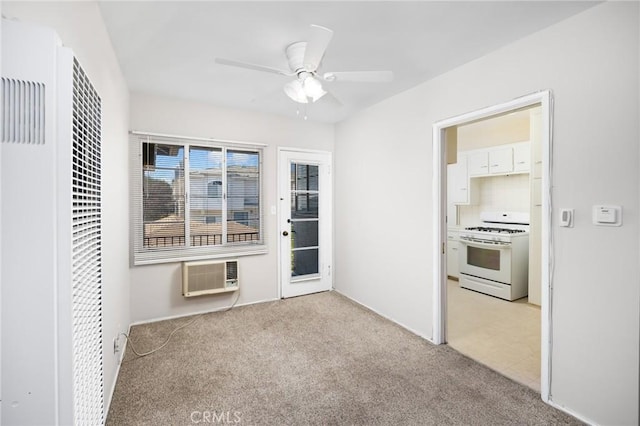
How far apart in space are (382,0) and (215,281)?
316 centimetres

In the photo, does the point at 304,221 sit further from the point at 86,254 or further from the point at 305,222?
the point at 86,254

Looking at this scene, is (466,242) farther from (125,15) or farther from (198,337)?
(125,15)

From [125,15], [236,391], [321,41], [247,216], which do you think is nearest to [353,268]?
[247,216]

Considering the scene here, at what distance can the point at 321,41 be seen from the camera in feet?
5.55

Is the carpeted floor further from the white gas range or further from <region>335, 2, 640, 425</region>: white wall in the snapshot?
the white gas range

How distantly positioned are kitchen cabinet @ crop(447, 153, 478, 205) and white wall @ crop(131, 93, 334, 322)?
2371mm

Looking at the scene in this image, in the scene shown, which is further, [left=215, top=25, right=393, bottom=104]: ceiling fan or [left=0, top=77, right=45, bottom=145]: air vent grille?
[left=215, top=25, right=393, bottom=104]: ceiling fan

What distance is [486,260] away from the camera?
4.33 m

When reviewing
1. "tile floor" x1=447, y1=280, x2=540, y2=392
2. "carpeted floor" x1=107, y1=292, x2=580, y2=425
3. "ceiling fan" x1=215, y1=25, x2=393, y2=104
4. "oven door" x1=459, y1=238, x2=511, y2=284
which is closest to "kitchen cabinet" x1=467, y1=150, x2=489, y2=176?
"oven door" x1=459, y1=238, x2=511, y2=284

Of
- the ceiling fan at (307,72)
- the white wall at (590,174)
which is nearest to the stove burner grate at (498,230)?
the white wall at (590,174)

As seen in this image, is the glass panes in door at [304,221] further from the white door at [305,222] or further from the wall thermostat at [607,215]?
the wall thermostat at [607,215]

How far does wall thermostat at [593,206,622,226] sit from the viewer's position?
1680 mm

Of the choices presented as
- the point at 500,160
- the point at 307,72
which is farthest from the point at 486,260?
the point at 307,72

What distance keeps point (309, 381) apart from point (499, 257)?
3.25m
